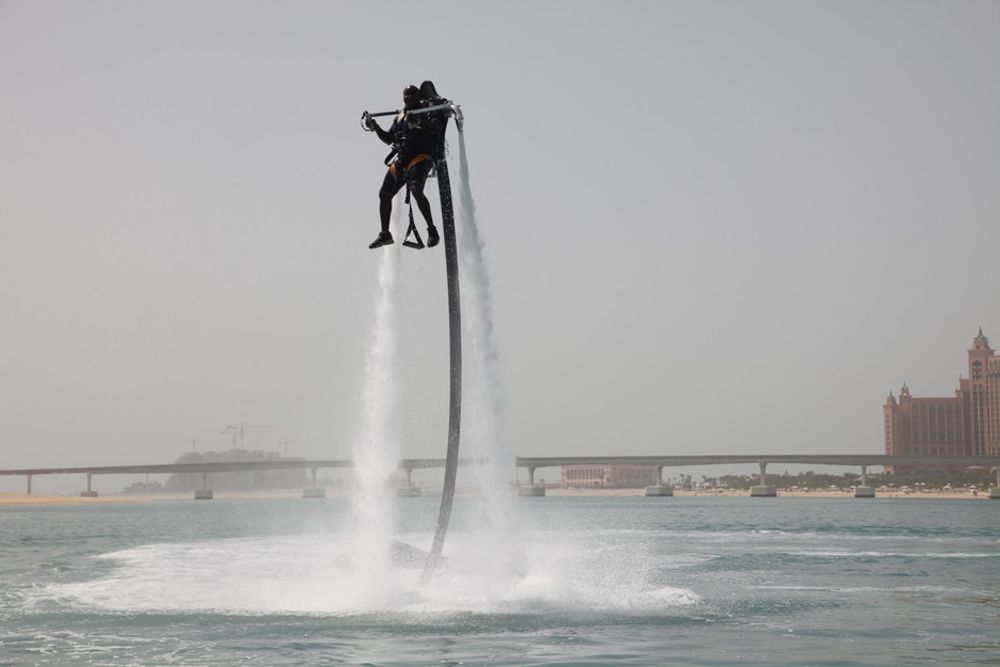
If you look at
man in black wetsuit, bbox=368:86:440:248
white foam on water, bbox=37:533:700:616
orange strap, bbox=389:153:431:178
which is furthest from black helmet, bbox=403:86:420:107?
white foam on water, bbox=37:533:700:616

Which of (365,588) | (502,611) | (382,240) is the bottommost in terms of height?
(502,611)

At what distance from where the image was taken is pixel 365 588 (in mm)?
26047

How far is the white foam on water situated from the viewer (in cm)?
2492

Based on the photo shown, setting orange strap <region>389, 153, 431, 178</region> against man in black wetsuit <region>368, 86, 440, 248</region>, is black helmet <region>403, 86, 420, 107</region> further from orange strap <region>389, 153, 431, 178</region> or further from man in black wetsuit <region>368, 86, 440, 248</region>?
orange strap <region>389, 153, 431, 178</region>

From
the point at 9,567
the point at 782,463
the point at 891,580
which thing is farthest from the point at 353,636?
the point at 782,463

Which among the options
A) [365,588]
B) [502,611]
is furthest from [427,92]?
[365,588]

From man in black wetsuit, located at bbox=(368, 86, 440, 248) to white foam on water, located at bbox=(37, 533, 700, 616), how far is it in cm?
759

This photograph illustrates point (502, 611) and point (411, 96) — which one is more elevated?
point (411, 96)

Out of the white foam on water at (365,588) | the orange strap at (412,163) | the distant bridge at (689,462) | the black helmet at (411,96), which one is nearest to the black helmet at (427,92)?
the black helmet at (411,96)

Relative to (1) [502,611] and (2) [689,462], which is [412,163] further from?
(2) [689,462]

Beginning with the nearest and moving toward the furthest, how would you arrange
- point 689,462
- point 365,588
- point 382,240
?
point 382,240 < point 365,588 < point 689,462

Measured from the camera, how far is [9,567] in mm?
42219

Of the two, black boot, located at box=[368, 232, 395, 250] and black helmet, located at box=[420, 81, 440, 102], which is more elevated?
black helmet, located at box=[420, 81, 440, 102]

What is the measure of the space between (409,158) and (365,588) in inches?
420
